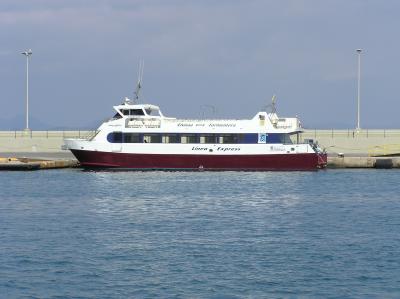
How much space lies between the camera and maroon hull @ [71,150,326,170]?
2317 inches

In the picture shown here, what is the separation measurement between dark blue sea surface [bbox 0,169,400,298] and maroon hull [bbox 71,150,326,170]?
18.2ft

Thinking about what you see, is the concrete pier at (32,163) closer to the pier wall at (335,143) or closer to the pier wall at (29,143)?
the pier wall at (335,143)

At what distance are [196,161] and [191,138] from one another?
1.75 metres

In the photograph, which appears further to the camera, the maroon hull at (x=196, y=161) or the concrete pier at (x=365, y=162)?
the concrete pier at (x=365, y=162)

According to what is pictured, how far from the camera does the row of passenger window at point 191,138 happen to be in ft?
193

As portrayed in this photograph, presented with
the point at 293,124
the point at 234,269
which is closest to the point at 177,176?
the point at 293,124

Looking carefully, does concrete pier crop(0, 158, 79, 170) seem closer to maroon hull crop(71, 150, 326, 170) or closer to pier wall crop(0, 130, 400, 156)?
maroon hull crop(71, 150, 326, 170)

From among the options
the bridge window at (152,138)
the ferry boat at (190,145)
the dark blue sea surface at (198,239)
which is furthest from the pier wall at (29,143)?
the dark blue sea surface at (198,239)

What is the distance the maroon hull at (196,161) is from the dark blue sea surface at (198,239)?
5.55 meters

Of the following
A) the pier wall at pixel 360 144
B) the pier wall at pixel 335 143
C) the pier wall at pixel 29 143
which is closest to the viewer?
the pier wall at pixel 360 144

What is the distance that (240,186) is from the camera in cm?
5066

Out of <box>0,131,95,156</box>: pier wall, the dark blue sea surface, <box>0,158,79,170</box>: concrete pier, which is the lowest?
the dark blue sea surface

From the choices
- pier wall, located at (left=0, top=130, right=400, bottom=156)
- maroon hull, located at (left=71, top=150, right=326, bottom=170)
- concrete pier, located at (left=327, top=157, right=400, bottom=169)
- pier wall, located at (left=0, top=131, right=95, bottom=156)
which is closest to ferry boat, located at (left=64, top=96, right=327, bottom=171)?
maroon hull, located at (left=71, top=150, right=326, bottom=170)

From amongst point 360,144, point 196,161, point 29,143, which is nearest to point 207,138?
point 196,161
